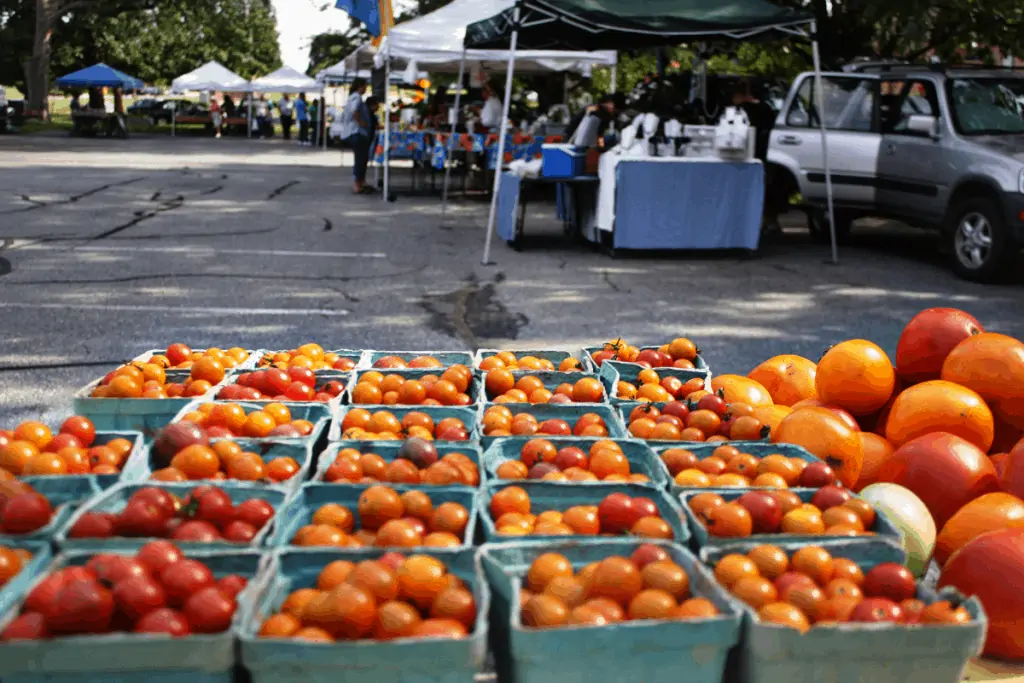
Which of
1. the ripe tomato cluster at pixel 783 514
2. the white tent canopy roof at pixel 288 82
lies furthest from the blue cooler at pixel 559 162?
the white tent canopy roof at pixel 288 82

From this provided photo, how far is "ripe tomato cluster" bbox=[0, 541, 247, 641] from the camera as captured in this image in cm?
204

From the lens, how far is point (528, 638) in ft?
6.79

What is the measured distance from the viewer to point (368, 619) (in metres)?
2.12

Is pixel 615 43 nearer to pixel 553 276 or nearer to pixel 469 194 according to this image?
pixel 553 276

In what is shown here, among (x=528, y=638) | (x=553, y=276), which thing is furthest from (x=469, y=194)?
(x=528, y=638)

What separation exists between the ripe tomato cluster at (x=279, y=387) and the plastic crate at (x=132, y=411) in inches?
4.9

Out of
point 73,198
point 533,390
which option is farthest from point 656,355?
point 73,198

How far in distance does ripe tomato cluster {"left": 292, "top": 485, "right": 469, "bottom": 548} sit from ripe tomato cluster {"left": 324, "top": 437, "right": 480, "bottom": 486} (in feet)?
0.48

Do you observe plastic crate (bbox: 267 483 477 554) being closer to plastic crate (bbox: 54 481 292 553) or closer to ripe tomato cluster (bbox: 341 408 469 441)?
plastic crate (bbox: 54 481 292 553)

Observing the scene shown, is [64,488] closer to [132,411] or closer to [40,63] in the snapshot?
[132,411]

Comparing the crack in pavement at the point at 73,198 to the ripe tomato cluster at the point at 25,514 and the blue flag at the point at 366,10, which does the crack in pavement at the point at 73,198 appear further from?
the ripe tomato cluster at the point at 25,514

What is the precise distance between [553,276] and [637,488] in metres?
8.02

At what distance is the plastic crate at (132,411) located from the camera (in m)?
3.65

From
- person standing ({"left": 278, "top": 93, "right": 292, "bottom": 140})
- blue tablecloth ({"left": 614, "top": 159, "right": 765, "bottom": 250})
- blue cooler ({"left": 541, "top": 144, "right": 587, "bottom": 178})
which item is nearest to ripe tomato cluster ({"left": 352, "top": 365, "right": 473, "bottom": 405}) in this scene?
blue tablecloth ({"left": 614, "top": 159, "right": 765, "bottom": 250})
